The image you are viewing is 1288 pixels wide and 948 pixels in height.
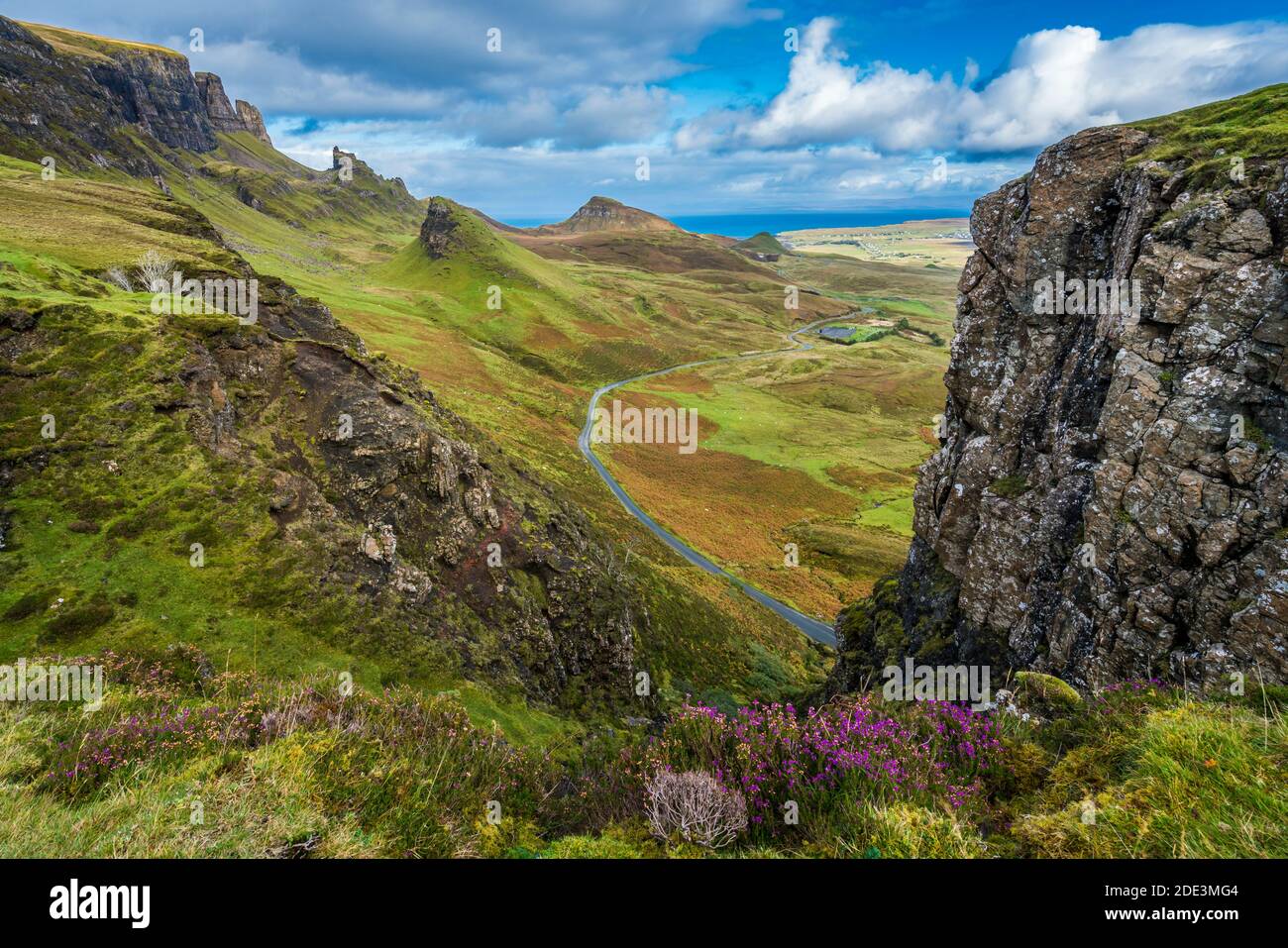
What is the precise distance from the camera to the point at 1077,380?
20719 millimetres

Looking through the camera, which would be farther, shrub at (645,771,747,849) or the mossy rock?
the mossy rock

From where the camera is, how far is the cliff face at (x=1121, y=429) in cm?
1470

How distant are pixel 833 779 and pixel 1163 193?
22.3 meters

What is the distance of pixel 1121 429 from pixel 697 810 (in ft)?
62.7

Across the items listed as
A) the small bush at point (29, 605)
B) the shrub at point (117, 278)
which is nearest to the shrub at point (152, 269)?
the shrub at point (117, 278)

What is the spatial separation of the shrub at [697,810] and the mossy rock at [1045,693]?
6.46m

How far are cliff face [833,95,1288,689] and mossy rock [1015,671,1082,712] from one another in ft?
11.1

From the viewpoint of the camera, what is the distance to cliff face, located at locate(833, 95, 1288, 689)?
14.7m

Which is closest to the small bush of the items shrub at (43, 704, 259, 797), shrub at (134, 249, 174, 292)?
shrub at (43, 704, 259, 797)

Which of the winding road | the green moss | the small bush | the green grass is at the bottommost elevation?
the winding road

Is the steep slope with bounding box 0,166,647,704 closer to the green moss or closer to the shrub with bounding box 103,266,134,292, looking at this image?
the shrub with bounding box 103,266,134,292
